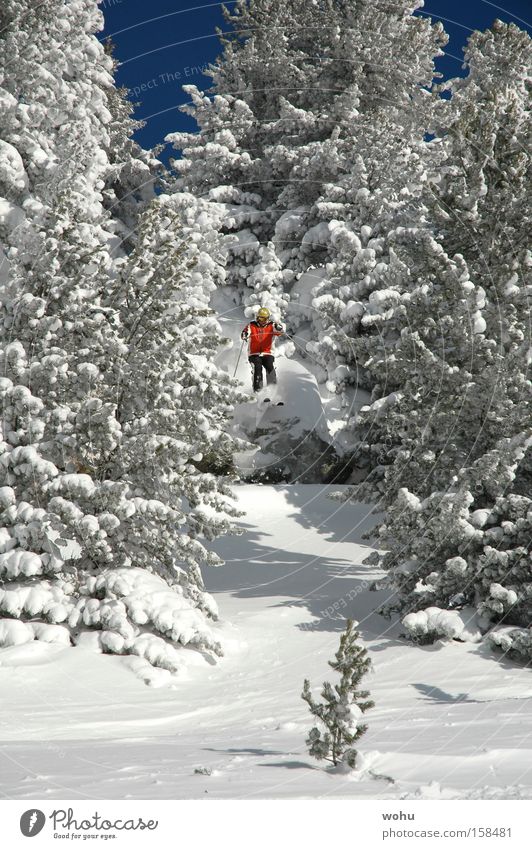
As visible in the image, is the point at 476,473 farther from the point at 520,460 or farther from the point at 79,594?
the point at 79,594

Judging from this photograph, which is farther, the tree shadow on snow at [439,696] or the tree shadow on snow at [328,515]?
the tree shadow on snow at [328,515]

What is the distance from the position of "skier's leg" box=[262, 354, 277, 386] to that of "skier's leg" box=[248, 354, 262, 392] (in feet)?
0.58

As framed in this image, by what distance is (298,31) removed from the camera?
30.8 m

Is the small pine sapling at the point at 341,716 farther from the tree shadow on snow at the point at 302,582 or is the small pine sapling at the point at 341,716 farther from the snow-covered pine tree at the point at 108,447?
the tree shadow on snow at the point at 302,582

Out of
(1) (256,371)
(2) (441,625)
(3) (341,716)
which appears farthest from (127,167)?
(3) (341,716)

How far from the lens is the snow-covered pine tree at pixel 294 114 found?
86.6 feet

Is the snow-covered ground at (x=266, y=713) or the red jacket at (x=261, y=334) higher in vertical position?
the red jacket at (x=261, y=334)

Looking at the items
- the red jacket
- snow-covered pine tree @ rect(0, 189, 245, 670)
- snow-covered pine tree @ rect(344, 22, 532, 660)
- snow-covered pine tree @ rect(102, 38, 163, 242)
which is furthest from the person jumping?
snow-covered pine tree @ rect(102, 38, 163, 242)

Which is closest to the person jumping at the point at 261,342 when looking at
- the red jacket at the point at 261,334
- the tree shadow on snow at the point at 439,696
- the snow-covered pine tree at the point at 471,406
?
the red jacket at the point at 261,334

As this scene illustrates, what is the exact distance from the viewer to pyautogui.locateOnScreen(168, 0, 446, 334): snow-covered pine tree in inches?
1040

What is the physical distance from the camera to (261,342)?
21609 mm

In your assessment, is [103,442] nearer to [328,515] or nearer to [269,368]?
[328,515]

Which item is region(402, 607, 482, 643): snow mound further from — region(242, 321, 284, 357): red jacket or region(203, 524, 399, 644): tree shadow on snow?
region(242, 321, 284, 357): red jacket

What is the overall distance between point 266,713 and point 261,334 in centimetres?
1392
